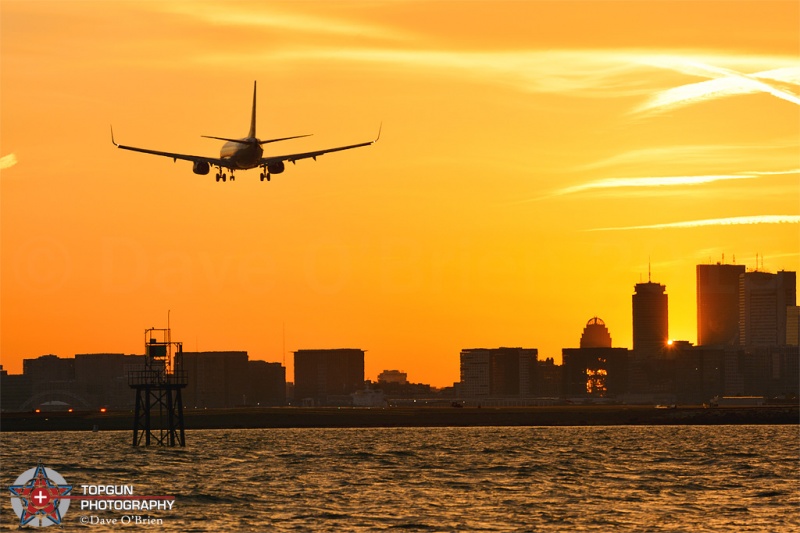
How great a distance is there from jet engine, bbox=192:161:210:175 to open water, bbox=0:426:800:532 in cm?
3376

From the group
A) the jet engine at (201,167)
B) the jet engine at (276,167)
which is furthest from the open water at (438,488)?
the jet engine at (201,167)

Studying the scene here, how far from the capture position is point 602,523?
111 m

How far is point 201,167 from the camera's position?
162 meters

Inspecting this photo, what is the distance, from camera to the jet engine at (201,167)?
6363 inches

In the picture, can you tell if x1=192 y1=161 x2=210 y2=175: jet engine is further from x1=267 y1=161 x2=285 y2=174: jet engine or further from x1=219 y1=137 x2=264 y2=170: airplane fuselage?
x1=267 y1=161 x2=285 y2=174: jet engine

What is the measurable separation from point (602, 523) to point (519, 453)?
262 feet

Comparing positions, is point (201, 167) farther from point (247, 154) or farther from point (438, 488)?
point (438, 488)

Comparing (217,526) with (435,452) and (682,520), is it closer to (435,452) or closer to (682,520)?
Result: (682,520)

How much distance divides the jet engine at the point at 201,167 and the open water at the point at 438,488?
33761 mm

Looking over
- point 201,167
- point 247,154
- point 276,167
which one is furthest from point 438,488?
point 201,167

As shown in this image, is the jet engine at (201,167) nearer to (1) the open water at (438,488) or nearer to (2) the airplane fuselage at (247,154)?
(2) the airplane fuselage at (247,154)

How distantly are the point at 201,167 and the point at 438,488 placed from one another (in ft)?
162

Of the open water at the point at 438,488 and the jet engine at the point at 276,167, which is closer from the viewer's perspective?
the open water at the point at 438,488

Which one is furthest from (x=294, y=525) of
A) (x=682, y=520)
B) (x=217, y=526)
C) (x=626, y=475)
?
(x=626, y=475)
